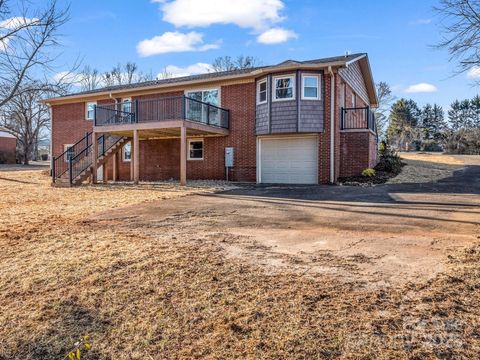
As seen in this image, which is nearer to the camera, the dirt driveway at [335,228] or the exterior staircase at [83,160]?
the dirt driveway at [335,228]

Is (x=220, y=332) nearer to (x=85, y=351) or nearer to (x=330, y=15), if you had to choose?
(x=85, y=351)

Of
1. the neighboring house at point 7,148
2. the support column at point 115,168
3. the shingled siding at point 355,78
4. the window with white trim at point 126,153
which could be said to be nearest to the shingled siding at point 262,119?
the shingled siding at point 355,78

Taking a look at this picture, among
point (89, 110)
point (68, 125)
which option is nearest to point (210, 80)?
point (89, 110)

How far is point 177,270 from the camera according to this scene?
3908 millimetres

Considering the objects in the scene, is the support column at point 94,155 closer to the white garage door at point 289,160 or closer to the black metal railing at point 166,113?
the black metal railing at point 166,113

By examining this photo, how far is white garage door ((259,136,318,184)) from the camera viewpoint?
49.2ft

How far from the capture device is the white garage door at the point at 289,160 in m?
15.0

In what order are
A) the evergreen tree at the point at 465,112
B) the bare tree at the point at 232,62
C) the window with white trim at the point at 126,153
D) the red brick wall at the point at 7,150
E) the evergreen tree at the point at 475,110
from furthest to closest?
the evergreen tree at the point at 465,112, the evergreen tree at the point at 475,110, the bare tree at the point at 232,62, the red brick wall at the point at 7,150, the window with white trim at the point at 126,153

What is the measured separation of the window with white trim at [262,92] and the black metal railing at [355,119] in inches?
133

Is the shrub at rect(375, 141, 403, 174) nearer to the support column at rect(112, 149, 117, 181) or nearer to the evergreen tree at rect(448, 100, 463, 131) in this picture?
the support column at rect(112, 149, 117, 181)

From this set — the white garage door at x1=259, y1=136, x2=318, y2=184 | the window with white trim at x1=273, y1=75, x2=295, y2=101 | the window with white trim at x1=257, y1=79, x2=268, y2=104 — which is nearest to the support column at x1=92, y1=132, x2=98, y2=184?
the white garage door at x1=259, y1=136, x2=318, y2=184

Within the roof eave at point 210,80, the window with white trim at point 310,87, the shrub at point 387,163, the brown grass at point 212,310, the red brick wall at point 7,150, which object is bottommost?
the brown grass at point 212,310

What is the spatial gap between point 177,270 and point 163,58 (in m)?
44.0

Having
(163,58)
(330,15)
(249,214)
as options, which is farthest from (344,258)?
(163,58)
